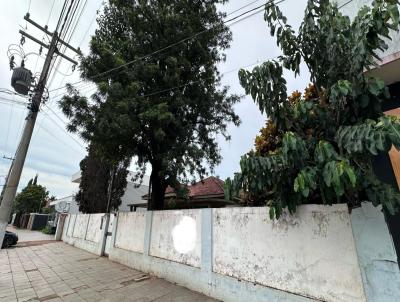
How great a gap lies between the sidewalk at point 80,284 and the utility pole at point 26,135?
166 centimetres

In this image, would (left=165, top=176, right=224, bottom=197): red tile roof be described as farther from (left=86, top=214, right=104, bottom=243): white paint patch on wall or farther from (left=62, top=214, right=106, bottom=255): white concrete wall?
(left=62, top=214, right=106, bottom=255): white concrete wall

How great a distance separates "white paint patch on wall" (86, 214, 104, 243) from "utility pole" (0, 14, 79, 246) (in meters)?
5.02

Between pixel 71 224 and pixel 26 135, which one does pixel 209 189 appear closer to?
pixel 26 135

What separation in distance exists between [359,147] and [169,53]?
25.1 ft

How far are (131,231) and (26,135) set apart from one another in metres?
4.78

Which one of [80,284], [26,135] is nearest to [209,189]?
[80,284]

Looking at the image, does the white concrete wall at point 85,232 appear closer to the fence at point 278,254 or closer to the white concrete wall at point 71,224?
the white concrete wall at point 71,224

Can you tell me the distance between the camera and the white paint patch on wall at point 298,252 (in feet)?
11.2

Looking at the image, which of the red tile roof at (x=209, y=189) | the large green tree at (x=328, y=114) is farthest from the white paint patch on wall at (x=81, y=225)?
the large green tree at (x=328, y=114)

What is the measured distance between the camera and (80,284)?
6590mm

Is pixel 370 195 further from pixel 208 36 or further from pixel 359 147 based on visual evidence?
pixel 208 36

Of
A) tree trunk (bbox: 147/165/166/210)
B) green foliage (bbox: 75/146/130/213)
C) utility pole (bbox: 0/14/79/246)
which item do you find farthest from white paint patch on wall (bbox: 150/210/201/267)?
green foliage (bbox: 75/146/130/213)

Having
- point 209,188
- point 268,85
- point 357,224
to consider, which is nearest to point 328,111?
point 268,85

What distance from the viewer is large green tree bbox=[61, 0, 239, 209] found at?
24.8ft
